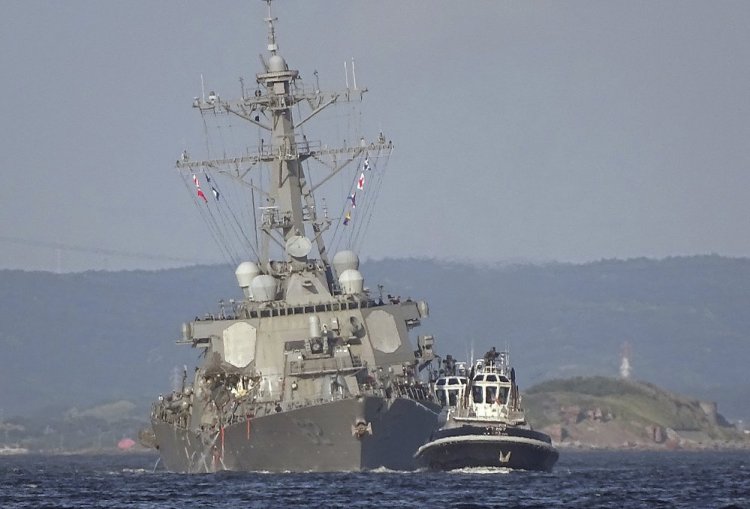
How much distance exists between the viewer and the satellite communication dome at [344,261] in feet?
273

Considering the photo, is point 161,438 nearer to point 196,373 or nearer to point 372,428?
point 196,373

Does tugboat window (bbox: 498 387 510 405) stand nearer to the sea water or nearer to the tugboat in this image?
the tugboat

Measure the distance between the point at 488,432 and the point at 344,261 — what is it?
12117mm

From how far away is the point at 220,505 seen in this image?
60406 mm

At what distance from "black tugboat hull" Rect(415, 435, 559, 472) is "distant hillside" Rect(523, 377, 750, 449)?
100m

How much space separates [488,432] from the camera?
244 feet

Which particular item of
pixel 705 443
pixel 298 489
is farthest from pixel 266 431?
pixel 705 443

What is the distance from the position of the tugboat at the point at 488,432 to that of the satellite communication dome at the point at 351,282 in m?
5.34

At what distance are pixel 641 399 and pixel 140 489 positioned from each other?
12062 cm

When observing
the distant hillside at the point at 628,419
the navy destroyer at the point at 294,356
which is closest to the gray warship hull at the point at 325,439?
the navy destroyer at the point at 294,356

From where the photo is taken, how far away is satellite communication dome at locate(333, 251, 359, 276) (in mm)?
83312

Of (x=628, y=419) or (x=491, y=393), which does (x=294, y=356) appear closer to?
(x=491, y=393)

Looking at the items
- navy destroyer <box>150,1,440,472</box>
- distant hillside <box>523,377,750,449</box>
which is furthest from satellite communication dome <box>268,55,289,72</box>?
distant hillside <box>523,377,750,449</box>

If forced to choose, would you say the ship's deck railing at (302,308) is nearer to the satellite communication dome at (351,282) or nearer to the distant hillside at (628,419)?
the satellite communication dome at (351,282)
